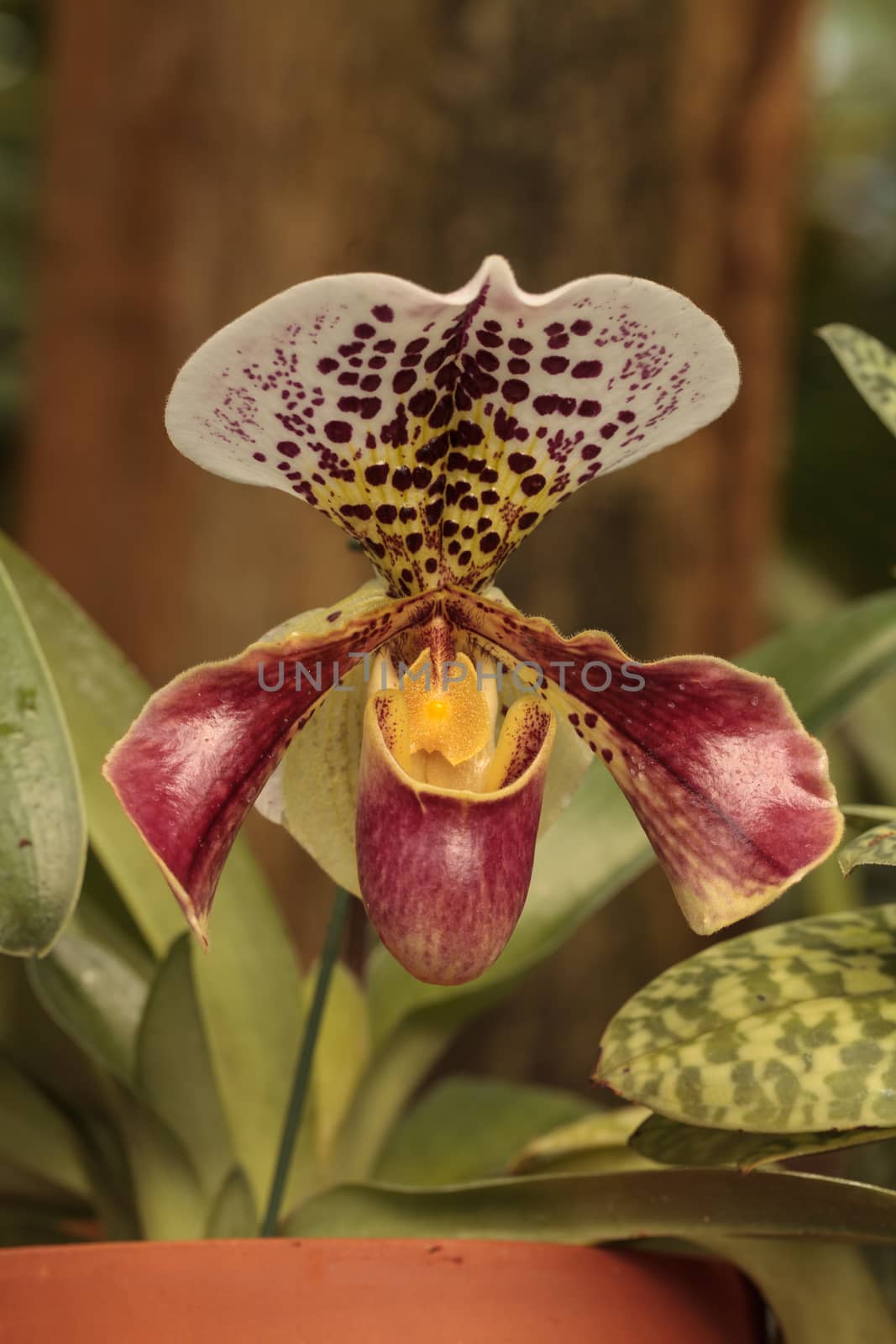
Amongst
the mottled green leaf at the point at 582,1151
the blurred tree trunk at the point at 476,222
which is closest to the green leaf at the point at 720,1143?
the mottled green leaf at the point at 582,1151

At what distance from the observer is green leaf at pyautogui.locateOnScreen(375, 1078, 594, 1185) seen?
2.82 ft

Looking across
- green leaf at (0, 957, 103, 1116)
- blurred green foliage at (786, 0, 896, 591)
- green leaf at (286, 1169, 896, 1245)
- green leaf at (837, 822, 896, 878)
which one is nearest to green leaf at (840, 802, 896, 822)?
green leaf at (837, 822, 896, 878)

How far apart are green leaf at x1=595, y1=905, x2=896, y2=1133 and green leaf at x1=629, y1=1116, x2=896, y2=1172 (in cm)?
4

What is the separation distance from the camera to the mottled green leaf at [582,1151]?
740 millimetres

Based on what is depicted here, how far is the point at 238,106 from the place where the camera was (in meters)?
1.54

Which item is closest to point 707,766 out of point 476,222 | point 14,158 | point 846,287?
point 476,222

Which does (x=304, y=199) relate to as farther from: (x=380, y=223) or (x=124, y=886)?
(x=124, y=886)

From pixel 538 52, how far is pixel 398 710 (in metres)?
1.11

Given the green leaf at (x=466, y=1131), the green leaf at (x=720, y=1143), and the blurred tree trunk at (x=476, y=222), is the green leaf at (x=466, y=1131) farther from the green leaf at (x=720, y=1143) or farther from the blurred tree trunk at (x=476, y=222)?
the blurred tree trunk at (x=476, y=222)

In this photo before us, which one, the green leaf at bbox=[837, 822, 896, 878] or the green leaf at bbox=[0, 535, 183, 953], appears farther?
the green leaf at bbox=[0, 535, 183, 953]

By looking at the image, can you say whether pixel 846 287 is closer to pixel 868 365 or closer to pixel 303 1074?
pixel 868 365

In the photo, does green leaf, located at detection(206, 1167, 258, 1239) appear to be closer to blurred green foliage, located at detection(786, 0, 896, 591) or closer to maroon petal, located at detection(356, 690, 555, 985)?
maroon petal, located at detection(356, 690, 555, 985)

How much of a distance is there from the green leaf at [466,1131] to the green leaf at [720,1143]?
24 centimetres

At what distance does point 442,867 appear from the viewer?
0.54 metres
